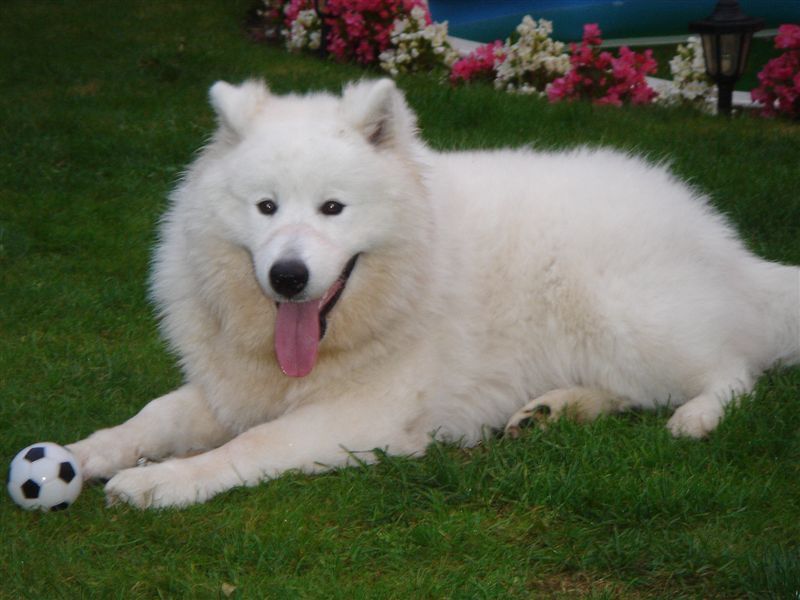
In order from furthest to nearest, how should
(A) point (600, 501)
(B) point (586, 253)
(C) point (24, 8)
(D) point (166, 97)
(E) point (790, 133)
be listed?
(C) point (24, 8)
(D) point (166, 97)
(E) point (790, 133)
(B) point (586, 253)
(A) point (600, 501)

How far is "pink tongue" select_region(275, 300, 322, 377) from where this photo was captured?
371 centimetres

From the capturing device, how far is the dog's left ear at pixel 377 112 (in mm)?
3707

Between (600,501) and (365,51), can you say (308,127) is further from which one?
(365,51)

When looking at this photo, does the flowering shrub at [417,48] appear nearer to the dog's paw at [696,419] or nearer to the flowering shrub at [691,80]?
the flowering shrub at [691,80]

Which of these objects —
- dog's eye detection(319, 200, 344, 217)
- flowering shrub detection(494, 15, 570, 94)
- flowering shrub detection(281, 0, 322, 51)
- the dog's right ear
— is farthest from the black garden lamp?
dog's eye detection(319, 200, 344, 217)

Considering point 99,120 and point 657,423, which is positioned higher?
point 99,120

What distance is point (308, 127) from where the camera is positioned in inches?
144

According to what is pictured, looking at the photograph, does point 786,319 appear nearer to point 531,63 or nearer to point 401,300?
point 401,300

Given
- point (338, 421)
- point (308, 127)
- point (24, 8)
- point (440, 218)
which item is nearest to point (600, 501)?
point (338, 421)

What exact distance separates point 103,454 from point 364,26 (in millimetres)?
6881

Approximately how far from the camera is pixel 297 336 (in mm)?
3730

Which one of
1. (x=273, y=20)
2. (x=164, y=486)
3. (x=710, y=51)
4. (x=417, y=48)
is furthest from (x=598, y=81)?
(x=164, y=486)

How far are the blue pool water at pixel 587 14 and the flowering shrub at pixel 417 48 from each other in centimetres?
361

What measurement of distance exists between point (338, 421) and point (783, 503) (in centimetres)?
143
